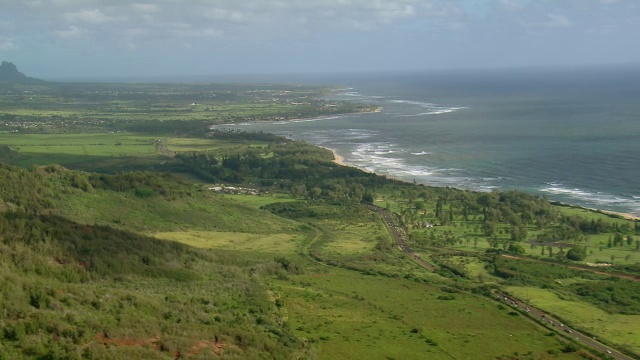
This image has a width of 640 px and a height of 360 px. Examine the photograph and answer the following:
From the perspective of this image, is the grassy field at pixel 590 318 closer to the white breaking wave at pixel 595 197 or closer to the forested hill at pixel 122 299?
the forested hill at pixel 122 299

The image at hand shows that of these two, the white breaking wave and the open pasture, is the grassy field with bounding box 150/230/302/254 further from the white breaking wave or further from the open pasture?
the white breaking wave

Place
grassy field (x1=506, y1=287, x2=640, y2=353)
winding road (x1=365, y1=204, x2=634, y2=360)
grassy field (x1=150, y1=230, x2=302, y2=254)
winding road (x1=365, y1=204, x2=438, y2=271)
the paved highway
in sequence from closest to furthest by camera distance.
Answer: the paved highway < winding road (x1=365, y1=204, x2=634, y2=360) < grassy field (x1=506, y1=287, x2=640, y2=353) < winding road (x1=365, y1=204, x2=438, y2=271) < grassy field (x1=150, y1=230, x2=302, y2=254)

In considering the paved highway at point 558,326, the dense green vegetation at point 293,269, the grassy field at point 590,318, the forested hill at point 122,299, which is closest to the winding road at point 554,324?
the paved highway at point 558,326

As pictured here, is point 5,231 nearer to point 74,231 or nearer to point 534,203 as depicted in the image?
point 74,231

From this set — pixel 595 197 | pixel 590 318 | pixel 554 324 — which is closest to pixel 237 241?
pixel 554 324

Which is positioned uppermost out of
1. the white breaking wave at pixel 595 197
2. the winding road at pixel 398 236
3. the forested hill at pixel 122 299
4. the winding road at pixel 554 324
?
the forested hill at pixel 122 299

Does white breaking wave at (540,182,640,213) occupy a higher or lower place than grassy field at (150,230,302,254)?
higher

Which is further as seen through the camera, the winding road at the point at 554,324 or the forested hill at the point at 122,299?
the winding road at the point at 554,324

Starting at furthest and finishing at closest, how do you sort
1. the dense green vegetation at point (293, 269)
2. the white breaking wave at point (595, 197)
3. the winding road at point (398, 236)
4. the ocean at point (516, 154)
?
the ocean at point (516, 154) → the white breaking wave at point (595, 197) → the winding road at point (398, 236) → the dense green vegetation at point (293, 269)

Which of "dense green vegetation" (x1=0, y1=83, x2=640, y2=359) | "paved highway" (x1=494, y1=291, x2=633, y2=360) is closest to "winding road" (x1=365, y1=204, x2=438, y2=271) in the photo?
"dense green vegetation" (x1=0, y1=83, x2=640, y2=359)
